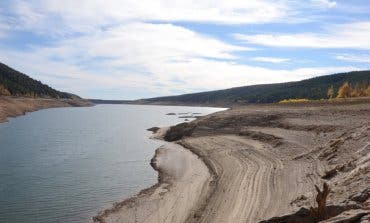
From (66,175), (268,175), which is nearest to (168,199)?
(268,175)

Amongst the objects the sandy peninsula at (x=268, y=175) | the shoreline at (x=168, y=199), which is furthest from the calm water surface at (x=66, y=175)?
the sandy peninsula at (x=268, y=175)

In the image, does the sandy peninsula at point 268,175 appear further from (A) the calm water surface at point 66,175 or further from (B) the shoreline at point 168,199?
(A) the calm water surface at point 66,175

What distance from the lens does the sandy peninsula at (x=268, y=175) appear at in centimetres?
2228

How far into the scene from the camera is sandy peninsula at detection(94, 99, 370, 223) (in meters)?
22.3

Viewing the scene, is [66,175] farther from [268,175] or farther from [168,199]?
[268,175]

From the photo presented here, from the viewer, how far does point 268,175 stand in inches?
1389

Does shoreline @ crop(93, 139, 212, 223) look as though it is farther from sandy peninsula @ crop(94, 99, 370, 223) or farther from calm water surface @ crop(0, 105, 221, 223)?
calm water surface @ crop(0, 105, 221, 223)

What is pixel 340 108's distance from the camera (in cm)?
6191

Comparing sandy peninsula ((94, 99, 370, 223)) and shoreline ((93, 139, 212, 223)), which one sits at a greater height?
sandy peninsula ((94, 99, 370, 223))

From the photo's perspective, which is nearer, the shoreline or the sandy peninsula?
the sandy peninsula

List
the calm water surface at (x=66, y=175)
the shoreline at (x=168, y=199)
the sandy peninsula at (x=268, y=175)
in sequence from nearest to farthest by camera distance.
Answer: the sandy peninsula at (x=268, y=175)
the shoreline at (x=168, y=199)
the calm water surface at (x=66, y=175)

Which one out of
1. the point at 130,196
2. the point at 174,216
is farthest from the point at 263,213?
the point at 130,196

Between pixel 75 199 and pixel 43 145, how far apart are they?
32.7 metres

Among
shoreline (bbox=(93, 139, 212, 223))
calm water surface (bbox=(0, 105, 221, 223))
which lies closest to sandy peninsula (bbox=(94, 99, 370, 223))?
shoreline (bbox=(93, 139, 212, 223))
